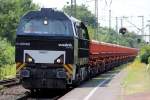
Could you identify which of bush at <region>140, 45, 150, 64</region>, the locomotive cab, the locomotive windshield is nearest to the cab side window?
the locomotive windshield

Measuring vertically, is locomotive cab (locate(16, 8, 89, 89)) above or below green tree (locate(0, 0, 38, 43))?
below

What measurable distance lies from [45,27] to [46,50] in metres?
1.15

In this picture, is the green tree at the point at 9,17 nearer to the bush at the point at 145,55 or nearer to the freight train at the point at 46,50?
the bush at the point at 145,55

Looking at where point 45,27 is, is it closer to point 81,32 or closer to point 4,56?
point 81,32

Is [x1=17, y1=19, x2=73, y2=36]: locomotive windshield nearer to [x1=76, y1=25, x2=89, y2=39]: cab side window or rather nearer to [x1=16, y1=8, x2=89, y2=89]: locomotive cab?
[x1=16, y1=8, x2=89, y2=89]: locomotive cab

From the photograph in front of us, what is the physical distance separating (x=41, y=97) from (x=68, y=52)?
2118 millimetres

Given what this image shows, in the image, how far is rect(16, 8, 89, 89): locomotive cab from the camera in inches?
910

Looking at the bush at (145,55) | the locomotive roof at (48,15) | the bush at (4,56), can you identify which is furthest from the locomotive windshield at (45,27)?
the bush at (145,55)

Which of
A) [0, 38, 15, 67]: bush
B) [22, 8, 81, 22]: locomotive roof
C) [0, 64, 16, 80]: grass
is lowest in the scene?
[0, 64, 16, 80]: grass

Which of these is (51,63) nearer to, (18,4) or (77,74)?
(77,74)

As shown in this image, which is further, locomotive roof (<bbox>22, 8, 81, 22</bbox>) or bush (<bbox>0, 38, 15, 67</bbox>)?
bush (<bbox>0, 38, 15, 67</bbox>)

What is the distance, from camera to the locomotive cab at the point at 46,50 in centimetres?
2311

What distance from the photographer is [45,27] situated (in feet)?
78.6

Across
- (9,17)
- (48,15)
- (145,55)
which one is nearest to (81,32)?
(48,15)
